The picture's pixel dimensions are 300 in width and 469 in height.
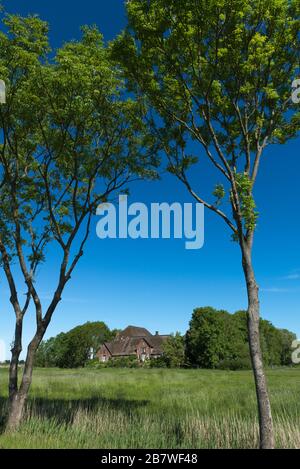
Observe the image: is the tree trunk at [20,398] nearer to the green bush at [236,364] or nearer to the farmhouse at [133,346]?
the green bush at [236,364]

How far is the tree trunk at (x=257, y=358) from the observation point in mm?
12594

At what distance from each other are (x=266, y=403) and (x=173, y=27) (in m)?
12.1

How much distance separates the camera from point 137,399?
26234mm

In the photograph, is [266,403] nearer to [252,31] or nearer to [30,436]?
[30,436]

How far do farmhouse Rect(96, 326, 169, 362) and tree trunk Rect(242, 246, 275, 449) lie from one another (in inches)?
4033

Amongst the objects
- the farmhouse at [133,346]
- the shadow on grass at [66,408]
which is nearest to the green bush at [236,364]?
the farmhouse at [133,346]

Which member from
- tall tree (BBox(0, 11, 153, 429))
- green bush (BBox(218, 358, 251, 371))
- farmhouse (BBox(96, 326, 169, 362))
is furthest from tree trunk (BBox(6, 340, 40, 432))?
farmhouse (BBox(96, 326, 169, 362))

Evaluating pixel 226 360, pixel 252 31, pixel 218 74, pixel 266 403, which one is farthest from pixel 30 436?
pixel 226 360

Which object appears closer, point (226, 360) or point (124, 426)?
point (124, 426)

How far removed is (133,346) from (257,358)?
107225 millimetres

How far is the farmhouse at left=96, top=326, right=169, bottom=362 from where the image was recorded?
116 m

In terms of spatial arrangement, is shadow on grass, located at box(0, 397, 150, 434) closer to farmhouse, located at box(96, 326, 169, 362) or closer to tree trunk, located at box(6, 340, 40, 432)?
tree trunk, located at box(6, 340, 40, 432)
